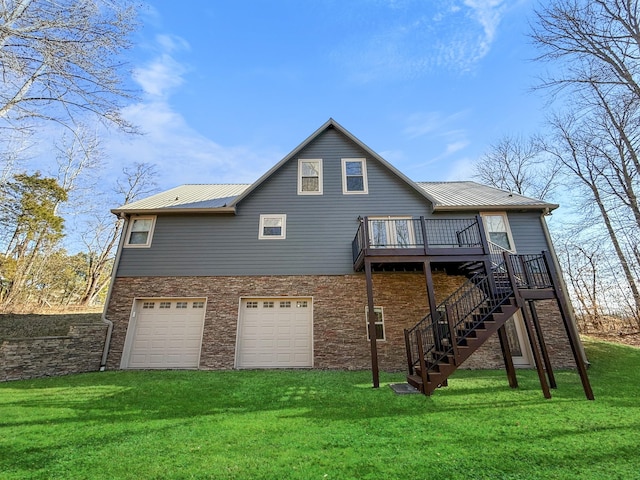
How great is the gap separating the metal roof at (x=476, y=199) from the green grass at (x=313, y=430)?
5614mm

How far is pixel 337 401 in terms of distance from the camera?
216 inches

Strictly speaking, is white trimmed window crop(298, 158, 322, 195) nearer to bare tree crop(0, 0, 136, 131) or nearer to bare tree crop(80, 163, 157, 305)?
bare tree crop(0, 0, 136, 131)

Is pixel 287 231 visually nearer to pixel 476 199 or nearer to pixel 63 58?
pixel 63 58

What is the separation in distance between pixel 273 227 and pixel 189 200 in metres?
3.83

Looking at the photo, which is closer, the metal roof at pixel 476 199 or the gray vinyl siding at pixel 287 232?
the gray vinyl siding at pixel 287 232

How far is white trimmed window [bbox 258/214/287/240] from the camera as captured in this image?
32.7 ft

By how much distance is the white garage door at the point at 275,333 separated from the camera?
29.2ft

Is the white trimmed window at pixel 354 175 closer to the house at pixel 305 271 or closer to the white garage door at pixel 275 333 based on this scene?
the house at pixel 305 271

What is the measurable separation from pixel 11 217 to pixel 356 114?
56.6 ft

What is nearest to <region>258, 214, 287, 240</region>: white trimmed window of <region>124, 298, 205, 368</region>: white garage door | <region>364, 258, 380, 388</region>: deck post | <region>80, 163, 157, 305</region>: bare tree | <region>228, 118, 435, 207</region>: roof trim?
<region>228, 118, 435, 207</region>: roof trim

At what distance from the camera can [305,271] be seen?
31.3 ft

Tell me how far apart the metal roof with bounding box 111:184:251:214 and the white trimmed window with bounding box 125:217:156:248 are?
0.39m

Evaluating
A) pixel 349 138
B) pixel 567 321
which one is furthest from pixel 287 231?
pixel 567 321

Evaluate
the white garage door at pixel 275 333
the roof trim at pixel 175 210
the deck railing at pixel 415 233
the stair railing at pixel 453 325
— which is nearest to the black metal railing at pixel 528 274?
the stair railing at pixel 453 325
